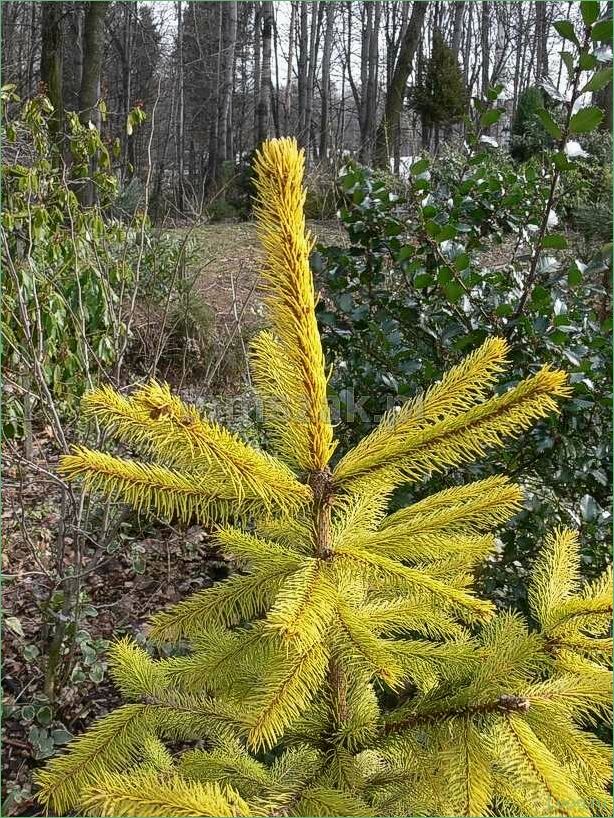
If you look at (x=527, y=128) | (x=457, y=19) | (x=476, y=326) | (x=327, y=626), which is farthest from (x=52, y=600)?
(x=457, y=19)

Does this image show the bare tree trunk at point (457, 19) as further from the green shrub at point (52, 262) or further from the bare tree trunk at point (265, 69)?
the green shrub at point (52, 262)

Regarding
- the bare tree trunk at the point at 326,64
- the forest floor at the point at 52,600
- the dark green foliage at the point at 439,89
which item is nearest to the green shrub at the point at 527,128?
the dark green foliage at the point at 439,89

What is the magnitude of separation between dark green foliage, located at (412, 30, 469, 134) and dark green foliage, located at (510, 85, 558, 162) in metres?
1.19

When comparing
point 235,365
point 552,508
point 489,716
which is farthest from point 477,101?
point 235,365

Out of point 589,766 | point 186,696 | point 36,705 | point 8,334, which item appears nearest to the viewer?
point 589,766

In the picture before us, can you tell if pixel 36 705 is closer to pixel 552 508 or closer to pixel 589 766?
pixel 552 508

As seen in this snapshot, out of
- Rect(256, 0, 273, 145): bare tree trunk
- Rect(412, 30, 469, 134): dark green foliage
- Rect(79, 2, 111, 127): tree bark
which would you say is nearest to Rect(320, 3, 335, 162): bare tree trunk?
Rect(412, 30, 469, 134): dark green foliage

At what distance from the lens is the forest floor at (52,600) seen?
7.46 ft

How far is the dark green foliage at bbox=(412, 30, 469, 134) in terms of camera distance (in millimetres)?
13633

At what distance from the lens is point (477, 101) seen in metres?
1.80

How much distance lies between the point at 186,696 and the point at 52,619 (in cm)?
180

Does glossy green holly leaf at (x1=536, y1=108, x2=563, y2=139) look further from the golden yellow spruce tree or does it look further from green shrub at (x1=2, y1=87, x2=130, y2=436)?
green shrub at (x1=2, y1=87, x2=130, y2=436)

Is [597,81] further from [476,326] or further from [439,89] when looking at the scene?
[439,89]

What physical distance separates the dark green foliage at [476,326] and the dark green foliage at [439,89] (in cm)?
1289
